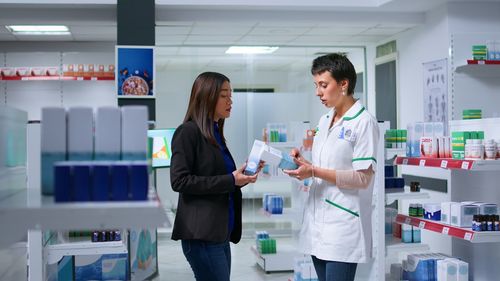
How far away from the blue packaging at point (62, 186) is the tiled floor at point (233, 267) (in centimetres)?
495

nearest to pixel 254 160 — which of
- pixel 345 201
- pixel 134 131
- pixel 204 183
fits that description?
pixel 204 183

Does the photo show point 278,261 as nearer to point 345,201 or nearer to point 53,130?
point 345,201

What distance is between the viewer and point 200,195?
2.72m

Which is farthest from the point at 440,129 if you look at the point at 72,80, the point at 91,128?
the point at 72,80

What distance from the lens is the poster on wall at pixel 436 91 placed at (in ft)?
23.0

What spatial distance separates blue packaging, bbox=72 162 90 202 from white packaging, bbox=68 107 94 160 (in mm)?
78

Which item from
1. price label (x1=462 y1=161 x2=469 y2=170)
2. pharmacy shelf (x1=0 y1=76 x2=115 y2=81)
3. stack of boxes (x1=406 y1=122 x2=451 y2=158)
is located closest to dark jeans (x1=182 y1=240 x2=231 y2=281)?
price label (x1=462 y1=161 x2=469 y2=170)

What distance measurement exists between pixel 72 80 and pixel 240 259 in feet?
11.2

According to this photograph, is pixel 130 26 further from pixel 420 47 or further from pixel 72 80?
pixel 420 47

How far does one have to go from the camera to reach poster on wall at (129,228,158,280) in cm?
583

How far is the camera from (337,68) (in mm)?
2846

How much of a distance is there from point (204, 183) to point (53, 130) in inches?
39.7

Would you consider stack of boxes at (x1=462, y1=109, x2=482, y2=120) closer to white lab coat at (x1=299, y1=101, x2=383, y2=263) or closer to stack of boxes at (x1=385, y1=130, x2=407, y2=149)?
stack of boxes at (x1=385, y1=130, x2=407, y2=149)

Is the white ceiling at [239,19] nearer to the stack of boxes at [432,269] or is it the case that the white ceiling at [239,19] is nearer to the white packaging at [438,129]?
the white packaging at [438,129]
